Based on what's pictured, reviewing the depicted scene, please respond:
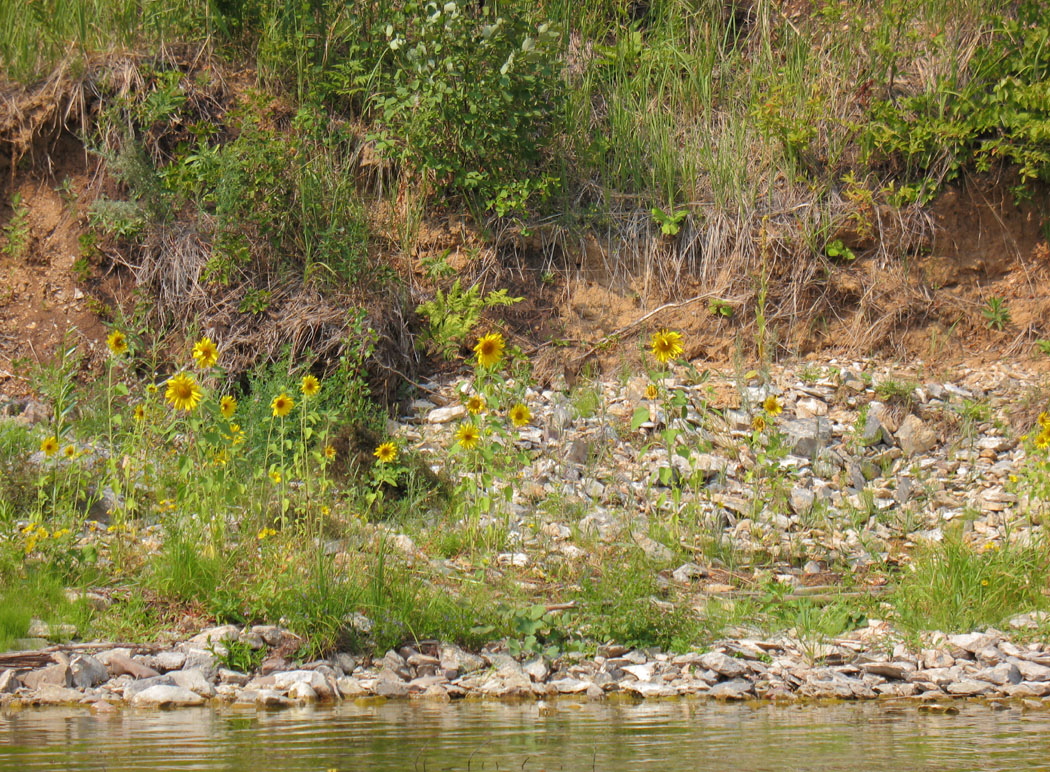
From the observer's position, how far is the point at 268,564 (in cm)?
428

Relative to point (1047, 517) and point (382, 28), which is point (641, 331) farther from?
point (1047, 517)

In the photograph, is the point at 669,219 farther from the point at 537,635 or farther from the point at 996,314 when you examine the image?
the point at 537,635

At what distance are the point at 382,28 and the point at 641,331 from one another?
10.9 ft

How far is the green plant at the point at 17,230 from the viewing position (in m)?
8.47

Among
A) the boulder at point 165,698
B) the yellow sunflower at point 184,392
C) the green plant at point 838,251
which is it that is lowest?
the boulder at point 165,698

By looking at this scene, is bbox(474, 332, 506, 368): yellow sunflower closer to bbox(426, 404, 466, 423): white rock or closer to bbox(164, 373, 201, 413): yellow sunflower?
bbox(164, 373, 201, 413): yellow sunflower

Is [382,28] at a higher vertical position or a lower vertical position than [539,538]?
higher

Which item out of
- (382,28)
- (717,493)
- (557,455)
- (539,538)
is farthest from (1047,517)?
(382,28)

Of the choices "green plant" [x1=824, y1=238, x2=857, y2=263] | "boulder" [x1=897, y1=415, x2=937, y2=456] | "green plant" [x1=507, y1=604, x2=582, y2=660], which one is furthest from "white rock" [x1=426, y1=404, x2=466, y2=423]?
"green plant" [x1=507, y1=604, x2=582, y2=660]

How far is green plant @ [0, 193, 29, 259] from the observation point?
27.8 feet

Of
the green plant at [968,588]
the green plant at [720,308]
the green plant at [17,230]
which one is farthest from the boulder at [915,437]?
the green plant at [17,230]

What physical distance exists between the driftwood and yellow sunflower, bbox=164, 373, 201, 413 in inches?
39.7

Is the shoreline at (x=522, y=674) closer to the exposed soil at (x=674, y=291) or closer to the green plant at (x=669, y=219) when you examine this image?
the exposed soil at (x=674, y=291)

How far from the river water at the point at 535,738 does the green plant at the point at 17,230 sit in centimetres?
614
